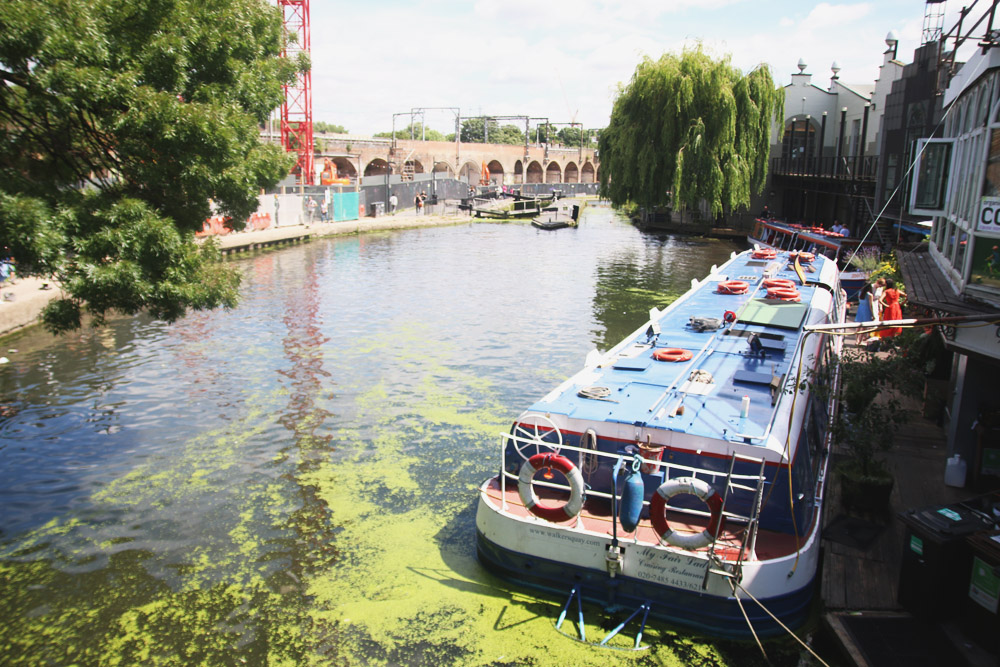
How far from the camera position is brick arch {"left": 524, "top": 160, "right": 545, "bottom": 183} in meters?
118

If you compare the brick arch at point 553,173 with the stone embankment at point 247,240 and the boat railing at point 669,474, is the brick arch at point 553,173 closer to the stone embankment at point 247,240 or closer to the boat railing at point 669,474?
the stone embankment at point 247,240

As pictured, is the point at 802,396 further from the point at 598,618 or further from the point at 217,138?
the point at 217,138

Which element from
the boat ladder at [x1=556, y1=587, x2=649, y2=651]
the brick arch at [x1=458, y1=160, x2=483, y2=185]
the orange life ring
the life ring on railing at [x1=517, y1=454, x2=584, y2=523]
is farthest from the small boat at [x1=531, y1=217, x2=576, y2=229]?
the brick arch at [x1=458, y1=160, x2=483, y2=185]

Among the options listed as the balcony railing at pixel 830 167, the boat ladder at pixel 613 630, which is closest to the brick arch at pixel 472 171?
the balcony railing at pixel 830 167

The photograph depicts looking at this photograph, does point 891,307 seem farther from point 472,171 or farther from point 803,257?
point 472,171

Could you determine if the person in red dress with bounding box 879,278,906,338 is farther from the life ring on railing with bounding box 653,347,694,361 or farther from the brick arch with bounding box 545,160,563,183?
the brick arch with bounding box 545,160,563,183

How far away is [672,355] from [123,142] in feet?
27.7

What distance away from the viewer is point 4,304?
19609 mm

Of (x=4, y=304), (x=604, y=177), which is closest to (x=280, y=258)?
(x=4, y=304)

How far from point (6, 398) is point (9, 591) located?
7880mm

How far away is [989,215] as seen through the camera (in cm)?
812

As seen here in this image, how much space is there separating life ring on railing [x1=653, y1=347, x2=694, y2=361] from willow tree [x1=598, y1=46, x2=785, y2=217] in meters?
27.9

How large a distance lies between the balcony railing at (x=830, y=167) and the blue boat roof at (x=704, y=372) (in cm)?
2225

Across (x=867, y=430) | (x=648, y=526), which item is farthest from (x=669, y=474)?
(x=867, y=430)
